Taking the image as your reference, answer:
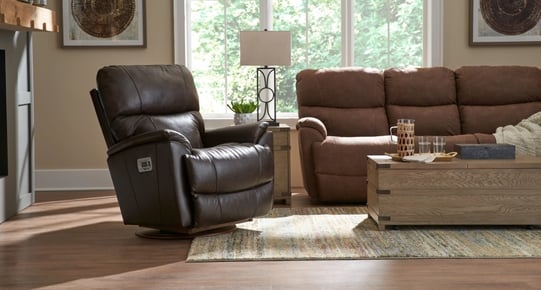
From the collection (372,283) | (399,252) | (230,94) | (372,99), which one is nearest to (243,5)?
(230,94)

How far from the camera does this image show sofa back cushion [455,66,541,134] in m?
7.00

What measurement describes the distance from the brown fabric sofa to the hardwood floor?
222 cm

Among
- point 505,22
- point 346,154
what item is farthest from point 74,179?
point 505,22

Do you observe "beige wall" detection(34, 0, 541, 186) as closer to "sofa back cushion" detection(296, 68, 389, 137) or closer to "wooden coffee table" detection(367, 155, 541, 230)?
"sofa back cushion" detection(296, 68, 389, 137)

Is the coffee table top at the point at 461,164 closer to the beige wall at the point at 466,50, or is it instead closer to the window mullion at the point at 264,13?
the beige wall at the point at 466,50

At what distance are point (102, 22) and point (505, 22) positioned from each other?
3330 millimetres

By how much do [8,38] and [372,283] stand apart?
11.1ft

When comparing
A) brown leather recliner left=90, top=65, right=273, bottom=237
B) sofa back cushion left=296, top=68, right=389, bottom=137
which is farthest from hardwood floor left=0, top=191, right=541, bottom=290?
sofa back cushion left=296, top=68, right=389, bottom=137

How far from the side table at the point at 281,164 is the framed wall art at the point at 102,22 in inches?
65.8

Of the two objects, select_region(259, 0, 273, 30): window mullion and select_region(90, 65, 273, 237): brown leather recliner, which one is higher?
A: select_region(259, 0, 273, 30): window mullion

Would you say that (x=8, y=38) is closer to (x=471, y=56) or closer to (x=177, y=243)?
(x=177, y=243)

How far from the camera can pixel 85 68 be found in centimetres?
766

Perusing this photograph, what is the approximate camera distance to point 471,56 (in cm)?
776

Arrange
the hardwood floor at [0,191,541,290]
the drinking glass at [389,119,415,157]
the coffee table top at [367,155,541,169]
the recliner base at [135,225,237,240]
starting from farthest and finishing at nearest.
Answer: the drinking glass at [389,119,415,157] < the coffee table top at [367,155,541,169] < the recliner base at [135,225,237,240] < the hardwood floor at [0,191,541,290]
